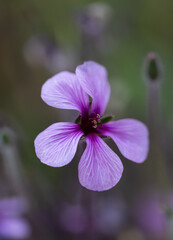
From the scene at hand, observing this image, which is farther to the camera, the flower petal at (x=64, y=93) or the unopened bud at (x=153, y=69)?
the unopened bud at (x=153, y=69)

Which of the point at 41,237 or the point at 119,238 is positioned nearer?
the point at 41,237

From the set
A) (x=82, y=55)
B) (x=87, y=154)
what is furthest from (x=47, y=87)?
(x=82, y=55)

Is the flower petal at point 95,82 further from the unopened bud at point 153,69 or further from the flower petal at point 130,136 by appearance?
the unopened bud at point 153,69

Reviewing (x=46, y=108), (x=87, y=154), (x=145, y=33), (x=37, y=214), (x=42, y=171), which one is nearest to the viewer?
(x=87, y=154)

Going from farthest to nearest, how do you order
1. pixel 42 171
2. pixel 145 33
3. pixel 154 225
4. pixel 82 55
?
pixel 145 33 < pixel 42 171 < pixel 154 225 < pixel 82 55

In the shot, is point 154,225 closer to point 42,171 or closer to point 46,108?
point 42,171

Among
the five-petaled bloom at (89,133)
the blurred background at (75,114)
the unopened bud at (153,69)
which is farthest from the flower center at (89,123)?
the unopened bud at (153,69)

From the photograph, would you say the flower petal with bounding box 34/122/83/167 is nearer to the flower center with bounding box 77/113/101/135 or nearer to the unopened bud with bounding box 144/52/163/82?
the flower center with bounding box 77/113/101/135
